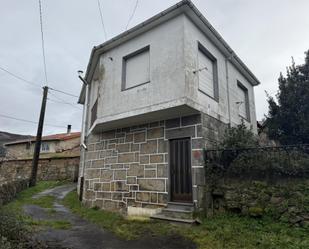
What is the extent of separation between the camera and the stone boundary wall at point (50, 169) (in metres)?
A: 18.5

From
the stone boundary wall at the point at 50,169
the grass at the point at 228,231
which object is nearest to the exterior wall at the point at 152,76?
the grass at the point at 228,231

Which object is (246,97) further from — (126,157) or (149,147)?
(126,157)

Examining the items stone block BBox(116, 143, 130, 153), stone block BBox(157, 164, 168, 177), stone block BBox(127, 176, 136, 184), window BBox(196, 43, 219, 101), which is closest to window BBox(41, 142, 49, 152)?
stone block BBox(116, 143, 130, 153)

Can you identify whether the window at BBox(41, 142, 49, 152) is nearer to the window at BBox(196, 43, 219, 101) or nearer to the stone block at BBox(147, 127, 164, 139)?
the stone block at BBox(147, 127, 164, 139)

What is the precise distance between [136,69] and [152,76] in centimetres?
104

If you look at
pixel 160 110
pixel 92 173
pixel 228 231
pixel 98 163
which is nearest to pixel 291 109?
pixel 160 110

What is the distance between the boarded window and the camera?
7.61 m

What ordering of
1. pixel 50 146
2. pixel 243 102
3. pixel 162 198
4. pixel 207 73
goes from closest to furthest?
pixel 162 198 → pixel 207 73 → pixel 243 102 → pixel 50 146

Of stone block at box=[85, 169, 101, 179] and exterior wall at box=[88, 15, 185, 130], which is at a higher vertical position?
exterior wall at box=[88, 15, 185, 130]

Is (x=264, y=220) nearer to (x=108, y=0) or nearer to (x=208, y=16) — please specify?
(x=208, y=16)

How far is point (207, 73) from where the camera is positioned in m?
8.02

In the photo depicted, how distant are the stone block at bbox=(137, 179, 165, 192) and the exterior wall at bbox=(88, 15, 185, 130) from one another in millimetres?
2205

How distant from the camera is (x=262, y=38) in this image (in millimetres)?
10617

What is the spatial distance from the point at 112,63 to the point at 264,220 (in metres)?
7.08
